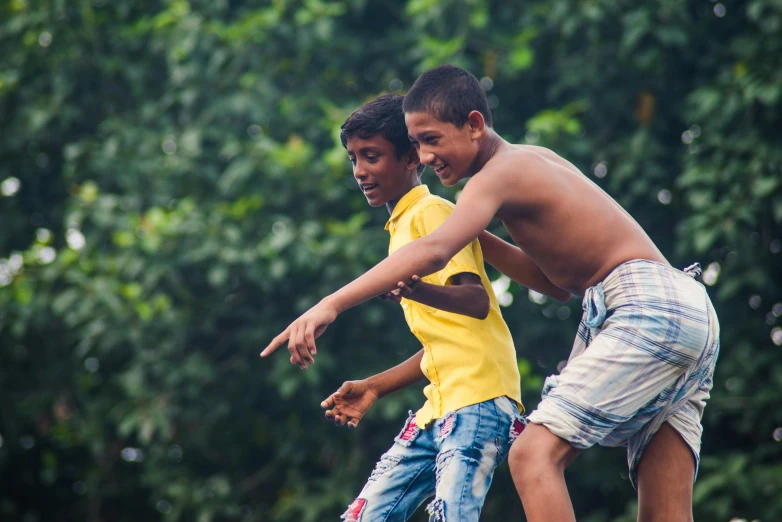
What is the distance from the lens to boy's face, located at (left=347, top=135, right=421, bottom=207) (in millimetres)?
2467

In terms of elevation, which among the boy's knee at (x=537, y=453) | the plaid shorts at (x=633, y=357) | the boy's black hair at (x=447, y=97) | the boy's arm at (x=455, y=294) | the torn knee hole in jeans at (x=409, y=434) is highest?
the boy's black hair at (x=447, y=97)

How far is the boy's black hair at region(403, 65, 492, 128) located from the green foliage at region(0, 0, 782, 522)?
8.65 feet

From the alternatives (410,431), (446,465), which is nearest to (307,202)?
(410,431)

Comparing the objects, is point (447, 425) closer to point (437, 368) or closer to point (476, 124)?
point (437, 368)

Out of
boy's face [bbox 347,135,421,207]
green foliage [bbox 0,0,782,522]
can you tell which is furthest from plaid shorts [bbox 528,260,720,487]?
green foliage [bbox 0,0,782,522]

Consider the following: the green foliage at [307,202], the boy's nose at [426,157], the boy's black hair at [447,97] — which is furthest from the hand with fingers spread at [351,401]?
the green foliage at [307,202]

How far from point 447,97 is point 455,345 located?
22.9 inches

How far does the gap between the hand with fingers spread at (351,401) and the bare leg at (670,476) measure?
702 millimetres

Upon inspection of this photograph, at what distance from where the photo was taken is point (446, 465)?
217cm

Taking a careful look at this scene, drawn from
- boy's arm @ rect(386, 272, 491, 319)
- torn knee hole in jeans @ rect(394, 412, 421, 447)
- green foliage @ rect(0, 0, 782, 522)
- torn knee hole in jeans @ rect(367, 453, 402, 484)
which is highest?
boy's arm @ rect(386, 272, 491, 319)

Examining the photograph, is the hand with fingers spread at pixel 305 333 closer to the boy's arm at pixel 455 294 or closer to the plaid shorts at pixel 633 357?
the boy's arm at pixel 455 294

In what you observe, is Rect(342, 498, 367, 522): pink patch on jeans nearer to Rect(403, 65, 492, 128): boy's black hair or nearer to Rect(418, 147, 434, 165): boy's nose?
Rect(418, 147, 434, 165): boy's nose

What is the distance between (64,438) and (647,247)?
16.8 feet

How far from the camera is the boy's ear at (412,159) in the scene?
2510 mm
